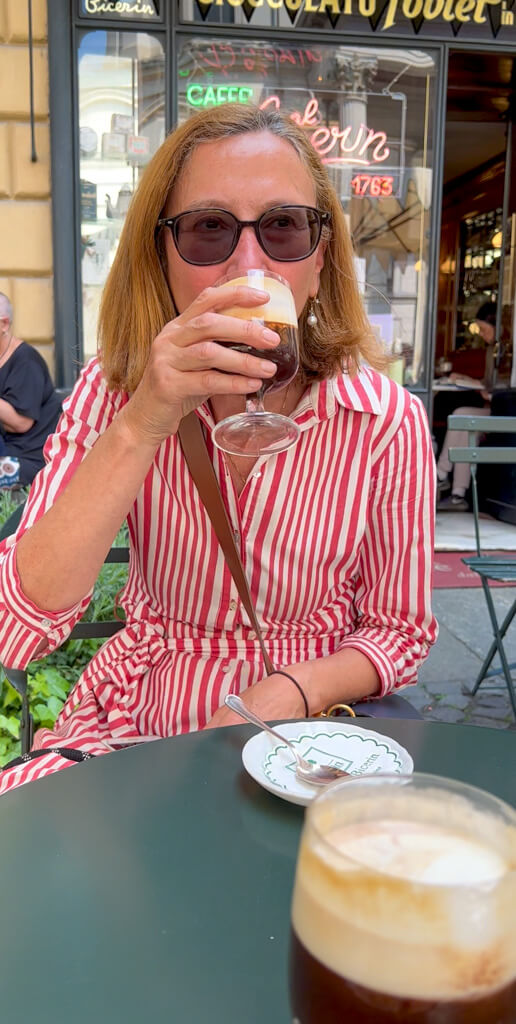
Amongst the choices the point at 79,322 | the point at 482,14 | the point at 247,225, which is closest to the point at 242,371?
the point at 247,225

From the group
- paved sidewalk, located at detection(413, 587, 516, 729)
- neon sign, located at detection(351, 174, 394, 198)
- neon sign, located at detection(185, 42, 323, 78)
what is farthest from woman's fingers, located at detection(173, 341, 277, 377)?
neon sign, located at detection(351, 174, 394, 198)

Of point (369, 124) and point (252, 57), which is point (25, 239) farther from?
point (369, 124)

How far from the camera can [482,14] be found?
5469mm

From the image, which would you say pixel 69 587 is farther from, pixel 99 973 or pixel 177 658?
pixel 99 973

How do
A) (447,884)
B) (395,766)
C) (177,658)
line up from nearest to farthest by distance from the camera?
1. (447,884)
2. (395,766)
3. (177,658)

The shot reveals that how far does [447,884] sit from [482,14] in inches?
A: 250

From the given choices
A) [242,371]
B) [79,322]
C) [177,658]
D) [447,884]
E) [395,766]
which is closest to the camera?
[447,884]

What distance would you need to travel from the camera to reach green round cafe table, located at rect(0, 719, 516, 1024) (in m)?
0.66

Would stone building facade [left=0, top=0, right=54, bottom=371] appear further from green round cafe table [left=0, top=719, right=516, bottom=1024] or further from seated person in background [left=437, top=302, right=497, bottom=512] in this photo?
green round cafe table [left=0, top=719, right=516, bottom=1024]

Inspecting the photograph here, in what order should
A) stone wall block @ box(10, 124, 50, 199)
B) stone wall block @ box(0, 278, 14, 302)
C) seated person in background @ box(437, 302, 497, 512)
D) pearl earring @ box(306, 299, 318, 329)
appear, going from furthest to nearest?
seated person in background @ box(437, 302, 497, 512) → stone wall block @ box(0, 278, 14, 302) → stone wall block @ box(10, 124, 50, 199) → pearl earring @ box(306, 299, 318, 329)

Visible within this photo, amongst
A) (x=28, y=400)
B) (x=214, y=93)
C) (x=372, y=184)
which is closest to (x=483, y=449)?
(x=28, y=400)

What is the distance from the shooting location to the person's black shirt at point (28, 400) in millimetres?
4820

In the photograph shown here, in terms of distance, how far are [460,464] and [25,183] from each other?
431cm

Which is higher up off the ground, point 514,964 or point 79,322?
point 79,322
